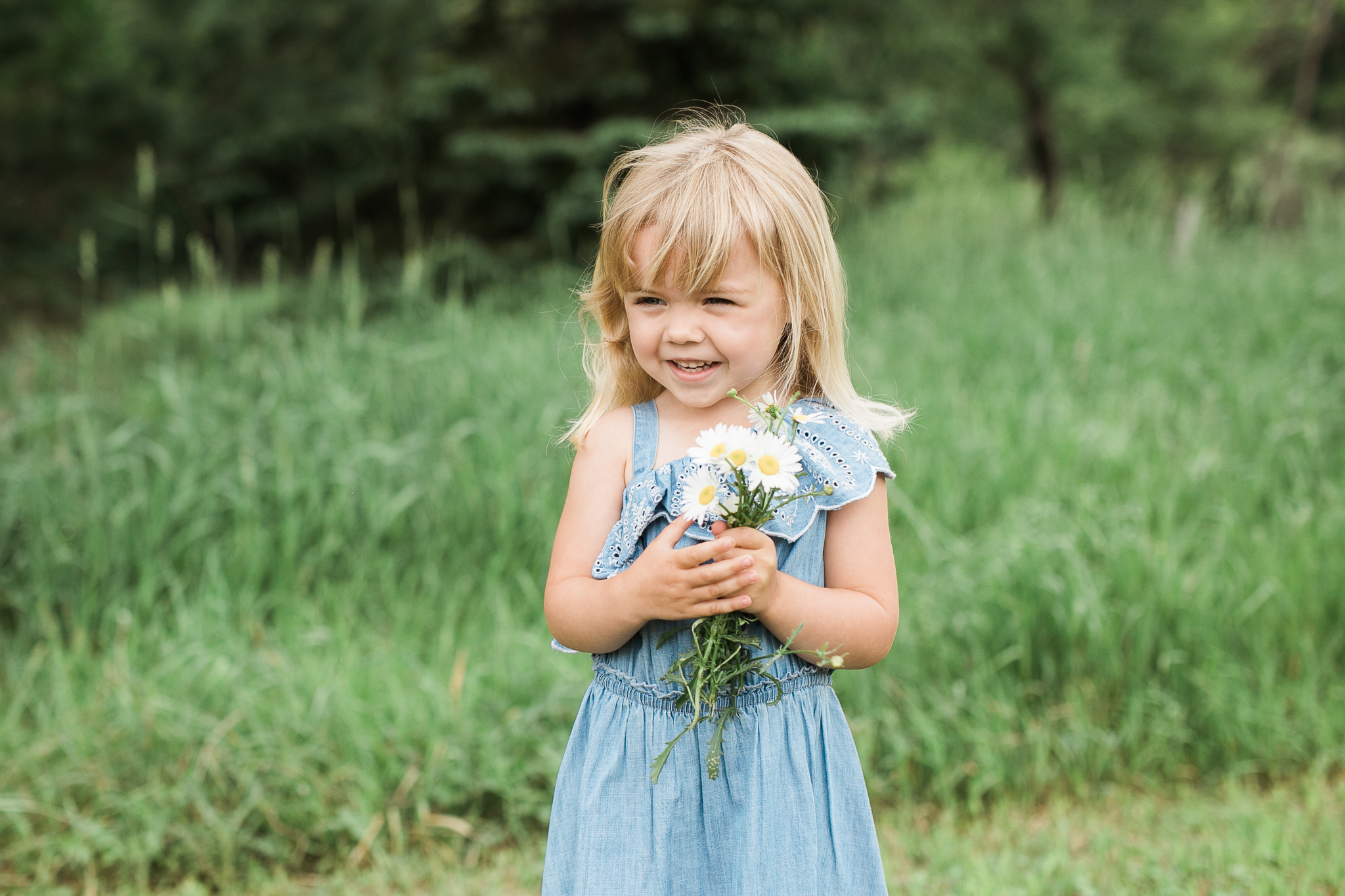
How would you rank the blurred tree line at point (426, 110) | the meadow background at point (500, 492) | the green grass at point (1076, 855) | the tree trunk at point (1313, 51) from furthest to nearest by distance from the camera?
the tree trunk at point (1313, 51) → the blurred tree line at point (426, 110) → the meadow background at point (500, 492) → the green grass at point (1076, 855)

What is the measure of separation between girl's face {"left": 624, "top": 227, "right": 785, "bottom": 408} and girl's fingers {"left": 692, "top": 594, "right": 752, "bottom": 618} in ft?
1.00

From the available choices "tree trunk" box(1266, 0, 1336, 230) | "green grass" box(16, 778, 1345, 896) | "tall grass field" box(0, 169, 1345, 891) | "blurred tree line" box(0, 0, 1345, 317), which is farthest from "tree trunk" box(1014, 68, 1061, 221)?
"green grass" box(16, 778, 1345, 896)

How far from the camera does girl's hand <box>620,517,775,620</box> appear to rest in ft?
3.81

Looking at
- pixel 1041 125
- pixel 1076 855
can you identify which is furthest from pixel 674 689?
pixel 1041 125

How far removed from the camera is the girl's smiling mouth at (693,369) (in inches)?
53.2

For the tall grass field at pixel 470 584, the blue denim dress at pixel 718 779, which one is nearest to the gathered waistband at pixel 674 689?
the blue denim dress at pixel 718 779

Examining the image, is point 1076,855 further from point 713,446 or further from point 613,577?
point 713,446

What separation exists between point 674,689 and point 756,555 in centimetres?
29

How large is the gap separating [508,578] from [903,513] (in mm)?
1442

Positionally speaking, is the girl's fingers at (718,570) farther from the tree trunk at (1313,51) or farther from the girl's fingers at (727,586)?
the tree trunk at (1313,51)

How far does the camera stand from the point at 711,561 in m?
1.24

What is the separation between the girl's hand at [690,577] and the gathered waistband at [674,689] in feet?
0.63

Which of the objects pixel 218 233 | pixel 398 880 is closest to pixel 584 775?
pixel 398 880

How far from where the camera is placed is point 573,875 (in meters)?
1.38
